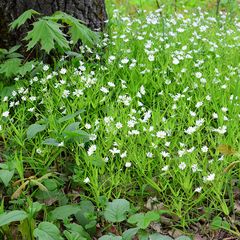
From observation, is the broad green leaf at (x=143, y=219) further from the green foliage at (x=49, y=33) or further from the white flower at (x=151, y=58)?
the white flower at (x=151, y=58)

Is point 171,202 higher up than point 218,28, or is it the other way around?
point 218,28

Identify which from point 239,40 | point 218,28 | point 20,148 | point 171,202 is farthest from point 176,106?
point 218,28

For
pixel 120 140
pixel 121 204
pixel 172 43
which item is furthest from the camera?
pixel 172 43

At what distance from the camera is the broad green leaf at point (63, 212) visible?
2.26m

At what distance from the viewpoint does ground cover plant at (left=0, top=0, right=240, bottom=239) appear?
2.30m

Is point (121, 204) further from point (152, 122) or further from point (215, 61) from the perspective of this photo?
point (215, 61)

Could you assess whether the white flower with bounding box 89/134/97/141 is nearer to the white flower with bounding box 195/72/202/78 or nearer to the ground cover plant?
the ground cover plant

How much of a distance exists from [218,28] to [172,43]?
872 mm

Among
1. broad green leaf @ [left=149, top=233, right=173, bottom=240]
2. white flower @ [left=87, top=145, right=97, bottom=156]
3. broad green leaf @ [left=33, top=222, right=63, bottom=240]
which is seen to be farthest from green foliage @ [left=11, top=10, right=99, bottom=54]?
broad green leaf @ [left=149, top=233, right=173, bottom=240]

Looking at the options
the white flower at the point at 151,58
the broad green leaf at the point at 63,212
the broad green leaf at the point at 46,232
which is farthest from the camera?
the white flower at the point at 151,58

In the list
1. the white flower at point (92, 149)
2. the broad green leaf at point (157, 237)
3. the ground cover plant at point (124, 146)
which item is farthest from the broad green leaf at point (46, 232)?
the white flower at point (92, 149)

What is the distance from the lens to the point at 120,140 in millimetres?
2625

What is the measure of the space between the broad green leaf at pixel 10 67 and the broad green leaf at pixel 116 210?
4.49ft

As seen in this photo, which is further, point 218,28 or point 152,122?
point 218,28
